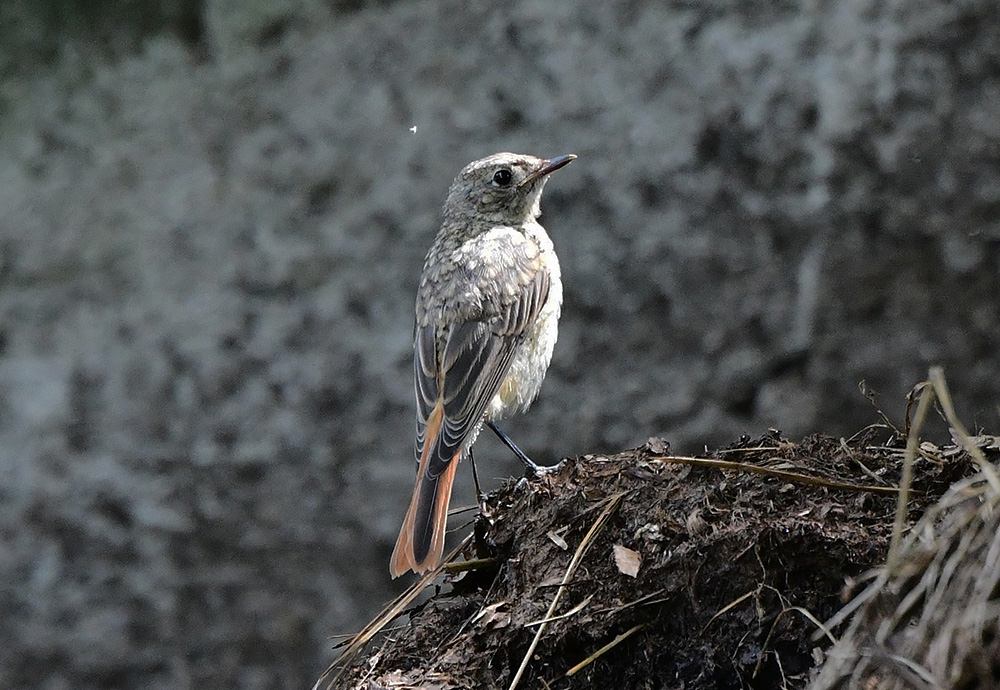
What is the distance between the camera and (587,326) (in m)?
5.98

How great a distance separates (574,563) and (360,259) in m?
3.04

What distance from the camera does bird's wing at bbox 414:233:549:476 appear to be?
4586mm

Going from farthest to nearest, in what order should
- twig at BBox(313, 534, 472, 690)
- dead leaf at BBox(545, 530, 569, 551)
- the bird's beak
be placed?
the bird's beak → twig at BBox(313, 534, 472, 690) → dead leaf at BBox(545, 530, 569, 551)

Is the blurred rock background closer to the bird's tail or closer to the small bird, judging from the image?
the small bird

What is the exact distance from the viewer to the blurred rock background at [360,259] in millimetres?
5547

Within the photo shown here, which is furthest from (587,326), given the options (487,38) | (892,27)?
(892,27)

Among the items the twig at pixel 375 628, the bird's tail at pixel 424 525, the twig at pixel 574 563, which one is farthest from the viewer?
the bird's tail at pixel 424 525

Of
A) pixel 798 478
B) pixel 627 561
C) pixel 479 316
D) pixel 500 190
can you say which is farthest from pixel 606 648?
pixel 500 190

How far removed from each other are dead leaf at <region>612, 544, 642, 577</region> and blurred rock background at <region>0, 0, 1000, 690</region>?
2.32 metres

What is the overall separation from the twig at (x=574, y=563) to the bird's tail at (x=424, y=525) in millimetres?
601

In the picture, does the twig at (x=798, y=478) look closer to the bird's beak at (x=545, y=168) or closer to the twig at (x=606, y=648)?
the twig at (x=606, y=648)

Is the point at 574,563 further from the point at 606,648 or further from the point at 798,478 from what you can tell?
the point at 798,478

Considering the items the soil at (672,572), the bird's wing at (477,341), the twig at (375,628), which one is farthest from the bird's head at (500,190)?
the twig at (375,628)

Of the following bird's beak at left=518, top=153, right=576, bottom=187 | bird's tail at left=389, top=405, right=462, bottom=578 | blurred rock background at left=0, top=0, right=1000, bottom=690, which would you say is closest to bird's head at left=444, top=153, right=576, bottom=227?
bird's beak at left=518, top=153, right=576, bottom=187
